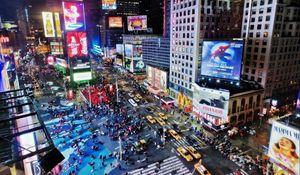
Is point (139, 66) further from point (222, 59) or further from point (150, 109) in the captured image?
A: point (222, 59)

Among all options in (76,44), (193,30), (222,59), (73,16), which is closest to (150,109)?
(222,59)

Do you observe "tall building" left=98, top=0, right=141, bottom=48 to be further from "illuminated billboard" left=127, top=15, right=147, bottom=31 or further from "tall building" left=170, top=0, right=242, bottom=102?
"tall building" left=170, top=0, right=242, bottom=102

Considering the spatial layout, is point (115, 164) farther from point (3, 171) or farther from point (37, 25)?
point (37, 25)

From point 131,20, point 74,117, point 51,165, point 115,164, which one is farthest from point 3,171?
point 131,20

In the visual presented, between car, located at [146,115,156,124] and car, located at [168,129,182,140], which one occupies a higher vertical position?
car, located at [146,115,156,124]

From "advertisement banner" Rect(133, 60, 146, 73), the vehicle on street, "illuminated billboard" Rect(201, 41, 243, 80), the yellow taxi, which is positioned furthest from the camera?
"advertisement banner" Rect(133, 60, 146, 73)

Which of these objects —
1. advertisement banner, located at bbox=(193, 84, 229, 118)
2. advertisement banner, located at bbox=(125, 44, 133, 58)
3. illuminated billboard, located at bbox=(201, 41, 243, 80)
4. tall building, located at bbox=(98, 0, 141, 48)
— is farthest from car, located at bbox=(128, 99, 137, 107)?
tall building, located at bbox=(98, 0, 141, 48)
